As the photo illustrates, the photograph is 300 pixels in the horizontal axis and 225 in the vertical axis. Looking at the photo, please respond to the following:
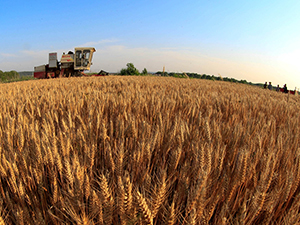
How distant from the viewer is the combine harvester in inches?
551

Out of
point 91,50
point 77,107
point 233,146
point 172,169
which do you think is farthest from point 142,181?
point 91,50

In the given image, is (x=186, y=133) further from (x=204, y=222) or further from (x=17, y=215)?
(x=17, y=215)

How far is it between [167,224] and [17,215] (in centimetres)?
41

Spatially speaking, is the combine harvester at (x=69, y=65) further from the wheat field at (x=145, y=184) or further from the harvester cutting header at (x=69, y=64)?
the wheat field at (x=145, y=184)

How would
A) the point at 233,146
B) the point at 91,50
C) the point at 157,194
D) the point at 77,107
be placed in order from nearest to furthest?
the point at 157,194 → the point at 233,146 → the point at 77,107 → the point at 91,50

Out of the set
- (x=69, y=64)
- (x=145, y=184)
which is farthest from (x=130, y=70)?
(x=145, y=184)

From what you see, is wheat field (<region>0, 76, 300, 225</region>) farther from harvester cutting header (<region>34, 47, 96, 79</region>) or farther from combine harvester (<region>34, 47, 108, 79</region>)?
harvester cutting header (<region>34, 47, 96, 79</region>)

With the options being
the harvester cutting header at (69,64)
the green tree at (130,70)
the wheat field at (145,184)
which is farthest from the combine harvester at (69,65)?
the wheat field at (145,184)

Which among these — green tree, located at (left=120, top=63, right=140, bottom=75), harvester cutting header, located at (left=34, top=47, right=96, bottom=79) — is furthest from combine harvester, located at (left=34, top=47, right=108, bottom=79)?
green tree, located at (left=120, top=63, right=140, bottom=75)

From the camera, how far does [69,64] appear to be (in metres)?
14.6

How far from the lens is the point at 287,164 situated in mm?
843

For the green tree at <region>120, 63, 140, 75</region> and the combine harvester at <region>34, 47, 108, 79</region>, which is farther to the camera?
the green tree at <region>120, 63, 140, 75</region>

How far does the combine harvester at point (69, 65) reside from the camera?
13984mm

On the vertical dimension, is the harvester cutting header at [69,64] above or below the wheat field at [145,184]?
above
